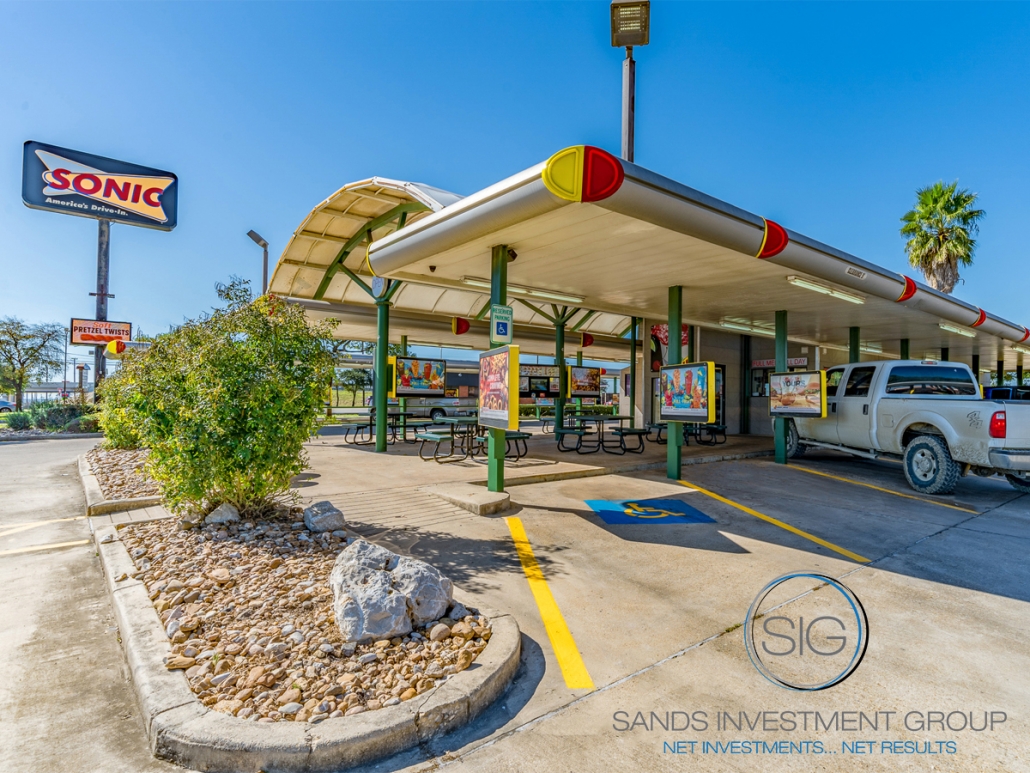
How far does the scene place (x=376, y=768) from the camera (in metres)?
2.11

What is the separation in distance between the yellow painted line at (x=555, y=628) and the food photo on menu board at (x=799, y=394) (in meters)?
7.41

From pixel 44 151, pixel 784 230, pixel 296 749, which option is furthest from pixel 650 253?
pixel 44 151

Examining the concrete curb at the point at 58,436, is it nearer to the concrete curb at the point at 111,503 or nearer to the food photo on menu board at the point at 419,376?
the food photo on menu board at the point at 419,376

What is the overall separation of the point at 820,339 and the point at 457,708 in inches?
697

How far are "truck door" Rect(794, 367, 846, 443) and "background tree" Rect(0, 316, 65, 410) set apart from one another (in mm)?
30034

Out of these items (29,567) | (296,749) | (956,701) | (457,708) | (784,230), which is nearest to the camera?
(296,749)

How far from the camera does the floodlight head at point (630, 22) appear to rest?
6.34m

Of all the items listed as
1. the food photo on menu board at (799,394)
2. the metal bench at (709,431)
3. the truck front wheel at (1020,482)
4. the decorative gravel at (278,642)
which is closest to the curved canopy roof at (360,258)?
the food photo on menu board at (799,394)

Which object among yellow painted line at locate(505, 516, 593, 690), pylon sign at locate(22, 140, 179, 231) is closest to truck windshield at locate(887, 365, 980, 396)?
yellow painted line at locate(505, 516, 593, 690)

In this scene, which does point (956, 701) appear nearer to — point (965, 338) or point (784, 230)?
point (784, 230)

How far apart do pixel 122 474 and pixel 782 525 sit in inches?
370

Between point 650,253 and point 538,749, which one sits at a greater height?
point 650,253

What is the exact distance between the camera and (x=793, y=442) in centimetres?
1127

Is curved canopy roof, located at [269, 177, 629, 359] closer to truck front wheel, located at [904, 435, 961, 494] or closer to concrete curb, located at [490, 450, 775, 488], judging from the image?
concrete curb, located at [490, 450, 775, 488]
